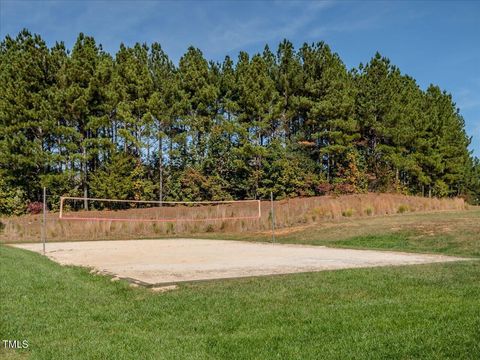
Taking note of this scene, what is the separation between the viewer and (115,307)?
238 inches

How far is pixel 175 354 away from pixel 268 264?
6667 mm

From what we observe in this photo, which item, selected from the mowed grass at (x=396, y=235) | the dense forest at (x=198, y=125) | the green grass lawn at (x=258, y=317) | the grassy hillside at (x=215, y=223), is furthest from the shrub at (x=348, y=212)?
the green grass lawn at (x=258, y=317)

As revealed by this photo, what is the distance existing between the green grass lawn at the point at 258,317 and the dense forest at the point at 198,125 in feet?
94.8

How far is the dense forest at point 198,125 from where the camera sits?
3572 cm

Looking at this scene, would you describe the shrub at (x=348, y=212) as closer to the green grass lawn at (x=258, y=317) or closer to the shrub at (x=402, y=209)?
the shrub at (x=402, y=209)

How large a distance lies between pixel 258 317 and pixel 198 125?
3593 centimetres

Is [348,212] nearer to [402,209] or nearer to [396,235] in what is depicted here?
[402,209]

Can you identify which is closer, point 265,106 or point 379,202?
point 379,202

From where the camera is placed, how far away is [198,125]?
40594 millimetres

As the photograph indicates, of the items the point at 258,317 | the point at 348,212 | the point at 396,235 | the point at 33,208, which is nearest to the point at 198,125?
the point at 33,208

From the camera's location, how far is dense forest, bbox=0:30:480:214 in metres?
35.7

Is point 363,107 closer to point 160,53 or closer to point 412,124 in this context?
point 412,124

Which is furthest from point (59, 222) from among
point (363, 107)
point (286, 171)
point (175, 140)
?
point (363, 107)

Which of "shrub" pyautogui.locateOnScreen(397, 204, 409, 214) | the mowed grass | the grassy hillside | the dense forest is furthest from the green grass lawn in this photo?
the dense forest
